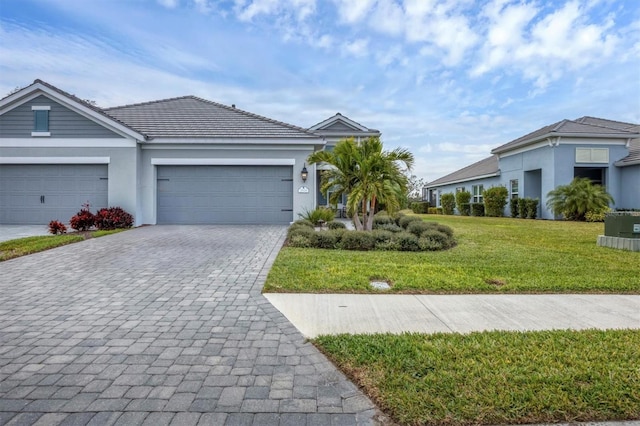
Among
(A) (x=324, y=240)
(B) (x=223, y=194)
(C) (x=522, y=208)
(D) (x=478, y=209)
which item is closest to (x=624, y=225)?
(A) (x=324, y=240)

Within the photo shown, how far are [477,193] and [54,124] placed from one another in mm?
26871

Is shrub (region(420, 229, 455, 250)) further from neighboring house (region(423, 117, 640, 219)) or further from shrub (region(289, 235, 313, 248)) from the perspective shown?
neighboring house (region(423, 117, 640, 219))

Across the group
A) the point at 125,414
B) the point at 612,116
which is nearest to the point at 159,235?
the point at 125,414

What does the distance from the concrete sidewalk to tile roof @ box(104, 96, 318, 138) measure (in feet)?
34.0

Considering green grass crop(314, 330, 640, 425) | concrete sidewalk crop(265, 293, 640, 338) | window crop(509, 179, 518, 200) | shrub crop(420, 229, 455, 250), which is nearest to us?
green grass crop(314, 330, 640, 425)

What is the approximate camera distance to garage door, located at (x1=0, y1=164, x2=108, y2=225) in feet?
43.9

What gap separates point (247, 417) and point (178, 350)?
1.25 m

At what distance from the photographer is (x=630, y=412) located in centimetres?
224

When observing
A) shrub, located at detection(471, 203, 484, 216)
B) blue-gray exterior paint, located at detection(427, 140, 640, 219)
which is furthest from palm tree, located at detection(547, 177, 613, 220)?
shrub, located at detection(471, 203, 484, 216)

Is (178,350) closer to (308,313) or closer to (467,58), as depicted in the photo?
(308,313)

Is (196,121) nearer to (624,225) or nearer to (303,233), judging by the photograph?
(303,233)

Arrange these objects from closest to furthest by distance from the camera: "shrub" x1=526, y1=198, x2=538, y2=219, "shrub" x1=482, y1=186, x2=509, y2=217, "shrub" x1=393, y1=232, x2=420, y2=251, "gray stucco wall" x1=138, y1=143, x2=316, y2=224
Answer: "shrub" x1=393, y1=232, x2=420, y2=251 < "gray stucco wall" x1=138, y1=143, x2=316, y2=224 < "shrub" x1=526, y1=198, x2=538, y2=219 < "shrub" x1=482, y1=186, x2=509, y2=217

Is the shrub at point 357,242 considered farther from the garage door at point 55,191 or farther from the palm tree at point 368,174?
the garage door at point 55,191

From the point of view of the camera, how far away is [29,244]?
859 cm
